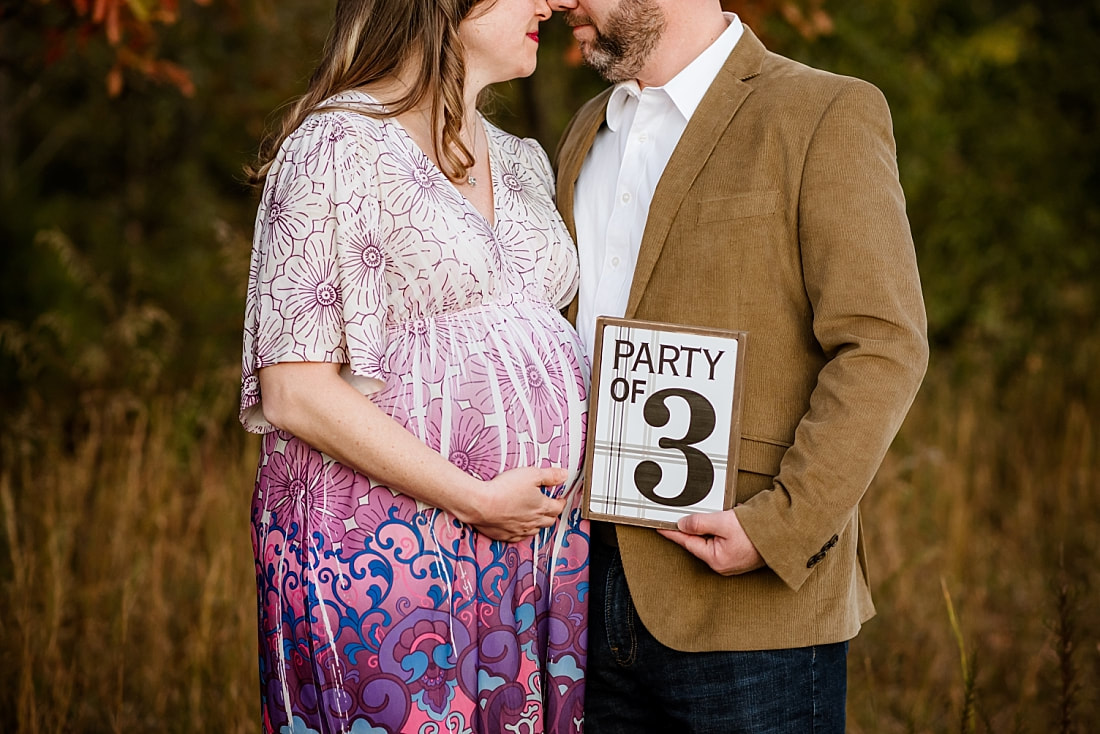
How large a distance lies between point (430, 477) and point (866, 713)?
7.84 ft

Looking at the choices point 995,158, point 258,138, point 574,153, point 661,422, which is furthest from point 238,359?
point 995,158

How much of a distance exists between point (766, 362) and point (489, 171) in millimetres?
752

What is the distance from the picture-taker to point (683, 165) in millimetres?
2205

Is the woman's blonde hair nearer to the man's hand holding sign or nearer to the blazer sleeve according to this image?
the man's hand holding sign

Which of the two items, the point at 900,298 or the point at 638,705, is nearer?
the point at 900,298

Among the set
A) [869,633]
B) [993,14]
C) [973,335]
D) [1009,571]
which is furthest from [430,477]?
[993,14]

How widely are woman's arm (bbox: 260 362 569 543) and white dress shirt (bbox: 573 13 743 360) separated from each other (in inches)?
17.1

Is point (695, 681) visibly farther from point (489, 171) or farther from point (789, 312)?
point (489, 171)

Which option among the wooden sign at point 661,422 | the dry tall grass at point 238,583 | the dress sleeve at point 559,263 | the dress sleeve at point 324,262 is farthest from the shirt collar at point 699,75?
the dry tall grass at point 238,583

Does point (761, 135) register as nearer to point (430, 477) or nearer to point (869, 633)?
point (430, 477)

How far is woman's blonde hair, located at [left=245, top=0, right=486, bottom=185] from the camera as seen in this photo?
225 cm

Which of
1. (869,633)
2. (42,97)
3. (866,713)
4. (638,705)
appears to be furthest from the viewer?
(42,97)

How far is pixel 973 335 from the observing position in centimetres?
661

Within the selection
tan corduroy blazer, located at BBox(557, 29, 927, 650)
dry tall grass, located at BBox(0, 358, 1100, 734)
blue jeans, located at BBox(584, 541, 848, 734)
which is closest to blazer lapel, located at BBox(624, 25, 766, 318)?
tan corduroy blazer, located at BBox(557, 29, 927, 650)
